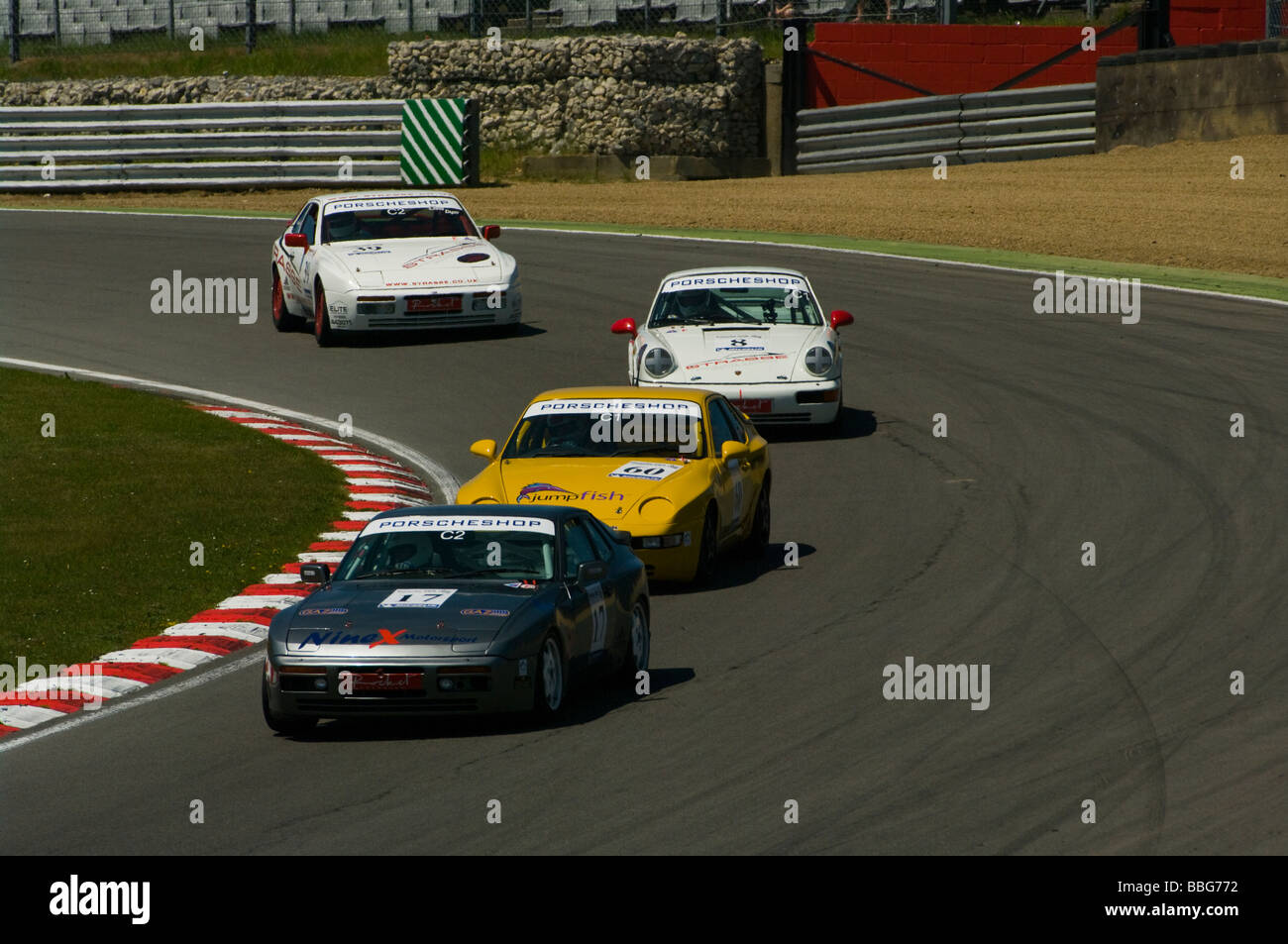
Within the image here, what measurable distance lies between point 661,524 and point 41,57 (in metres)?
35.9

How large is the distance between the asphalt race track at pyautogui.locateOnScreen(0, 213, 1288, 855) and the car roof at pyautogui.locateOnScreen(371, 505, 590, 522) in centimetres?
101

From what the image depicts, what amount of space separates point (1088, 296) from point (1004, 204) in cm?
771

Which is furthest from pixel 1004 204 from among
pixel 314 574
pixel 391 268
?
pixel 314 574

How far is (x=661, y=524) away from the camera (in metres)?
12.6

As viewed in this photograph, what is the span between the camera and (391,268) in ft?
72.4

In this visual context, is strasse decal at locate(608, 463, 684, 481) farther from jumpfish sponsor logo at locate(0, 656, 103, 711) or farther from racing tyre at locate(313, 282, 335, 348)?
racing tyre at locate(313, 282, 335, 348)

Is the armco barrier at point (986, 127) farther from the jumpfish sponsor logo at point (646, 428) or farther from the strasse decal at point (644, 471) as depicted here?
the strasse decal at point (644, 471)

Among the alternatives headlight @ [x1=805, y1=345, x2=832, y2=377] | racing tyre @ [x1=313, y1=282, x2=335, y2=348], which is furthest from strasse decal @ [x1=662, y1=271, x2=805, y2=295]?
racing tyre @ [x1=313, y1=282, x2=335, y2=348]

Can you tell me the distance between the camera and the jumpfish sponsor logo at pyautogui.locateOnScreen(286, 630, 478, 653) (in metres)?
9.18

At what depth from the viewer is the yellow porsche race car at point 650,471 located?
12.7 meters

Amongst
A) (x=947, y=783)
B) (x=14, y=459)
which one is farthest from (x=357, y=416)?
(x=947, y=783)

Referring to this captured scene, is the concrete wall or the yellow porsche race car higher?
the concrete wall
